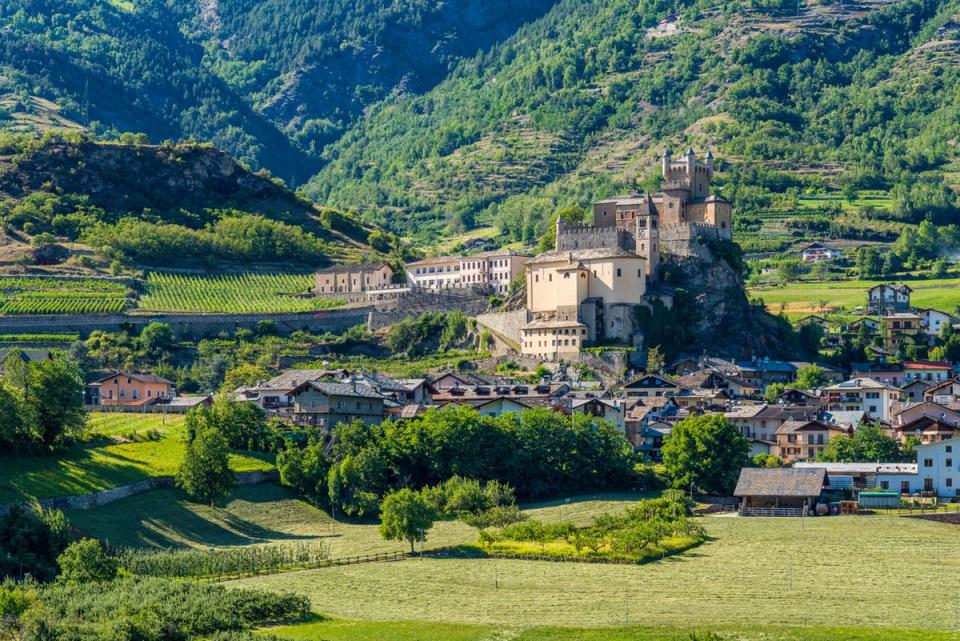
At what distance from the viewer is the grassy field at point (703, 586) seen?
65.8m

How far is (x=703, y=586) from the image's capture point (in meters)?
71.4

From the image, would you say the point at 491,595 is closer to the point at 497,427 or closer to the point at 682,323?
the point at 497,427

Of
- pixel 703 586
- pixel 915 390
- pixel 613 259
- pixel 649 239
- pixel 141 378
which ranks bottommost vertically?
pixel 703 586

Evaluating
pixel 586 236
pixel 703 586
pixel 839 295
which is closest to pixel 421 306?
pixel 586 236

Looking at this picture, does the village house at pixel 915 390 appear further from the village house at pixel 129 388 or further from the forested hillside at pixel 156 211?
the forested hillside at pixel 156 211

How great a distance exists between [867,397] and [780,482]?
29929 millimetres

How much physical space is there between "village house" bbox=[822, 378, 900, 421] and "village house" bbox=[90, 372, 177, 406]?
45157 mm

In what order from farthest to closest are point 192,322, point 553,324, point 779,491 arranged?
point 192,322, point 553,324, point 779,491

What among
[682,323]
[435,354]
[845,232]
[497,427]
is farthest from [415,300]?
[845,232]

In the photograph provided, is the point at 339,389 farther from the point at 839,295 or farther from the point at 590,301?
the point at 839,295

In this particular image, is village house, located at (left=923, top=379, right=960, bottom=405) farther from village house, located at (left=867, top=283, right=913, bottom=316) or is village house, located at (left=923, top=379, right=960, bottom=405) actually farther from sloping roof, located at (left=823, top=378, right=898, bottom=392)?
village house, located at (left=867, top=283, right=913, bottom=316)

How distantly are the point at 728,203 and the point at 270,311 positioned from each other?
39201 mm

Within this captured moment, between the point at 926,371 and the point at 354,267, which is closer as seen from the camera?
the point at 926,371

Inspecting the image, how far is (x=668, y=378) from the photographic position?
12175 centimetres
